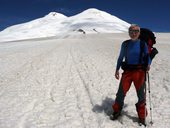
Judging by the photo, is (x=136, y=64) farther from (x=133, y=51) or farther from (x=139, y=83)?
(x=139, y=83)

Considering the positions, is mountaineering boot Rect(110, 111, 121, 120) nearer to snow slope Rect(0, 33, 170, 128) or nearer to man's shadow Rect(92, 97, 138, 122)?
snow slope Rect(0, 33, 170, 128)

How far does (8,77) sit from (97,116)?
6746 mm

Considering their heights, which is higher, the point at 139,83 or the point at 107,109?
the point at 139,83

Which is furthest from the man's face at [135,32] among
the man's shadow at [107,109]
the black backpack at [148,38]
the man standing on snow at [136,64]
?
the man's shadow at [107,109]

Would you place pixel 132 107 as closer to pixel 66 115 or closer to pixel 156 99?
pixel 156 99

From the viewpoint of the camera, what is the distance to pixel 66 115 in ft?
24.0

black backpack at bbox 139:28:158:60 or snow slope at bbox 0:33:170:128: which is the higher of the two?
black backpack at bbox 139:28:158:60

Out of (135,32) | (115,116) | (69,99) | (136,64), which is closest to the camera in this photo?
(135,32)

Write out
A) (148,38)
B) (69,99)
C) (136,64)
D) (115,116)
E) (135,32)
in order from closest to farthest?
(135,32) → (136,64) → (148,38) → (115,116) → (69,99)

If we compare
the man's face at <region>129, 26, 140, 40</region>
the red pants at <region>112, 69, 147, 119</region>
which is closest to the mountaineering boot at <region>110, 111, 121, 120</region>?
the red pants at <region>112, 69, 147, 119</region>

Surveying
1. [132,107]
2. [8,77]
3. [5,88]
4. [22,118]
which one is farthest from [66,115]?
[8,77]

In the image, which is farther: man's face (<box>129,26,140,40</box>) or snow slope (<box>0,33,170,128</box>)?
snow slope (<box>0,33,170,128</box>)

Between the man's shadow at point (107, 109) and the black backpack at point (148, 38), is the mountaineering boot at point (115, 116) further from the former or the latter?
the black backpack at point (148, 38)

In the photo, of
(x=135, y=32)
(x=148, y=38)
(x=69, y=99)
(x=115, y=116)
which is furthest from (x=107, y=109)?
(x=135, y=32)
